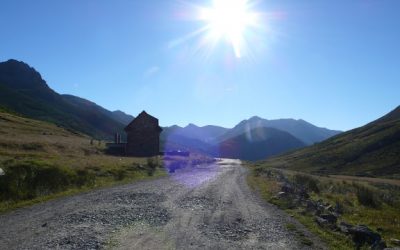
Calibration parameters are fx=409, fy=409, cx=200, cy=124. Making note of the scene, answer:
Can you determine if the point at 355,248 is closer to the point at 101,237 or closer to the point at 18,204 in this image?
the point at 101,237

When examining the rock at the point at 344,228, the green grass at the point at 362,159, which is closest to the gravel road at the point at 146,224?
the rock at the point at 344,228

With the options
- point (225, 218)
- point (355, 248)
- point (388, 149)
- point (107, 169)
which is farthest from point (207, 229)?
point (388, 149)

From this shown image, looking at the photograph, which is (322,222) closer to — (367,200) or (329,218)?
(329,218)

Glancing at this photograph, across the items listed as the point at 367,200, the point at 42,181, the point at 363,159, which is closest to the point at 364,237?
the point at 367,200

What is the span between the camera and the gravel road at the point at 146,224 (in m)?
12.9

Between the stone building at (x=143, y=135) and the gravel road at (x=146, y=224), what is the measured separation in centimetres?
A: 6020

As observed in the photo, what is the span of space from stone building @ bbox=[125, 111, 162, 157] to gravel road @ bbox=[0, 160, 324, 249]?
60.2m

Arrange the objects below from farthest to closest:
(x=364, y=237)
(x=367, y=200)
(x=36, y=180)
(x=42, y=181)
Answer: (x=367, y=200)
(x=42, y=181)
(x=36, y=180)
(x=364, y=237)

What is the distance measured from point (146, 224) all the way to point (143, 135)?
69.2 metres

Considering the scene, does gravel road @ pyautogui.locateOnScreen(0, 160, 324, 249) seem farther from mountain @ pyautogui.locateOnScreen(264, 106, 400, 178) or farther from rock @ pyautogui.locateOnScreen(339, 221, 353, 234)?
mountain @ pyautogui.locateOnScreen(264, 106, 400, 178)

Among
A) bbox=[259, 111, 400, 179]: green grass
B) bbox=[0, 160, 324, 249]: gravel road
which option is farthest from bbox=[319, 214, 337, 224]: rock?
bbox=[259, 111, 400, 179]: green grass

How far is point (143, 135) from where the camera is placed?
84438 mm

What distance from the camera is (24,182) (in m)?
24.0

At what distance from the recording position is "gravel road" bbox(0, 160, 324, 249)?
12.9 m
